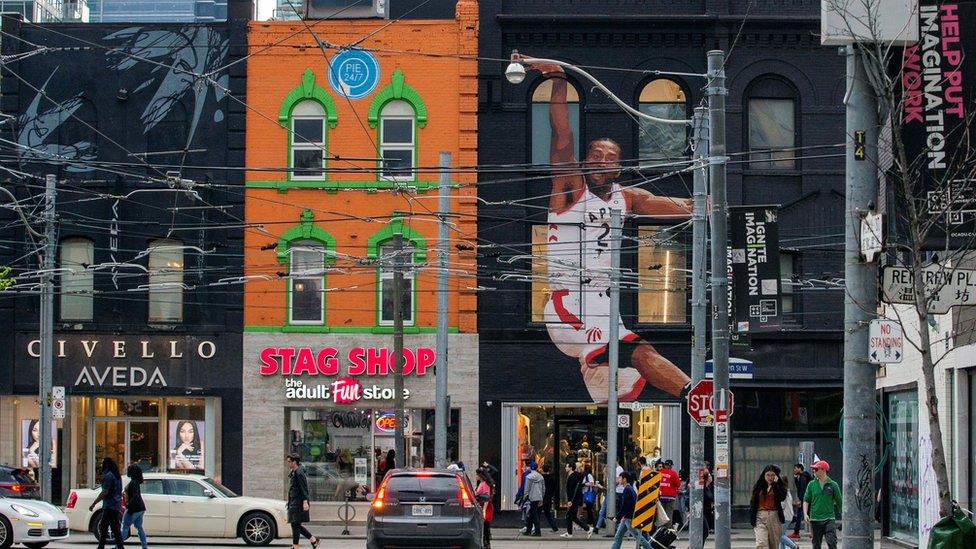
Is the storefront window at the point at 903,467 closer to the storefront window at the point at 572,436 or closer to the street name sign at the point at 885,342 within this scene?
the street name sign at the point at 885,342

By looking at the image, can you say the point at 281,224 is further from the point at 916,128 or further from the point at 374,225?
the point at 916,128

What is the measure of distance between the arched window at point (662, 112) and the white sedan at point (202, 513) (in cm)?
1314

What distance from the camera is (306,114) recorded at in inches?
1452

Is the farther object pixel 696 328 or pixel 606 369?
pixel 606 369

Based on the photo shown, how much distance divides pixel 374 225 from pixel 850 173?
2315 centimetres

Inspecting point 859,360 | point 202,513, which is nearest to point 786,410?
point 202,513

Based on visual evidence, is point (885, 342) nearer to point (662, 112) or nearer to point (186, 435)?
point (662, 112)

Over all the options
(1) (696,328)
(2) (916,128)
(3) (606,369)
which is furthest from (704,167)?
(3) (606,369)

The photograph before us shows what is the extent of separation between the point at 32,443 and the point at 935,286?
27.5 m

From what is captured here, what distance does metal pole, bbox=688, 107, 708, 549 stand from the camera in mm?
22719

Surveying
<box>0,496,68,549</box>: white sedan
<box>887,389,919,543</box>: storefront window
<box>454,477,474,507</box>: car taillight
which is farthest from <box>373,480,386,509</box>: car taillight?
<box>887,389,919,543</box>: storefront window

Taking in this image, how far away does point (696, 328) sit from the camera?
23.9m

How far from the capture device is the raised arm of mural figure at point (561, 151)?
36.4m

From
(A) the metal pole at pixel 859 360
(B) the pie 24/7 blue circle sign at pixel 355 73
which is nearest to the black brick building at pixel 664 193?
(B) the pie 24/7 blue circle sign at pixel 355 73
